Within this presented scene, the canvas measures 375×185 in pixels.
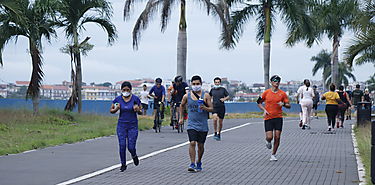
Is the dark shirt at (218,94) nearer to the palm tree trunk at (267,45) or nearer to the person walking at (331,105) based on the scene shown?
the person walking at (331,105)

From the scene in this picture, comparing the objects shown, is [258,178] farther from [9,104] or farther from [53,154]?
[9,104]

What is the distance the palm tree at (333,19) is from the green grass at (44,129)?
31.8ft

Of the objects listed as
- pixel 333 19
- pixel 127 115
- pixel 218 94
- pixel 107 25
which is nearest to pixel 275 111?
pixel 127 115

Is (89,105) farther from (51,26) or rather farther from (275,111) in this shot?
(275,111)

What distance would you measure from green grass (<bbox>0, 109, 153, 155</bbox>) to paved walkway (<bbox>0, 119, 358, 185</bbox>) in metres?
1.40

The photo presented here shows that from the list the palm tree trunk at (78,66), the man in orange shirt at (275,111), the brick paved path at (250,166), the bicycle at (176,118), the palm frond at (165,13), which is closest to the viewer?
the brick paved path at (250,166)

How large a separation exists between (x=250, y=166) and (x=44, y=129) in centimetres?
1130

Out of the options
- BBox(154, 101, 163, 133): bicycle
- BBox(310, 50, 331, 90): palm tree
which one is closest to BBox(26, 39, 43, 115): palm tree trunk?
BBox(154, 101, 163, 133): bicycle

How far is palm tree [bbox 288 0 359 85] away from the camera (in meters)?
30.2

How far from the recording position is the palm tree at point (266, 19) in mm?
41553

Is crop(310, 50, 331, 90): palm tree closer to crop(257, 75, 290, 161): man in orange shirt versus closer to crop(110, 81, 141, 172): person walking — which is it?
crop(257, 75, 290, 161): man in orange shirt

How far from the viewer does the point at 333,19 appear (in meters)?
49.6

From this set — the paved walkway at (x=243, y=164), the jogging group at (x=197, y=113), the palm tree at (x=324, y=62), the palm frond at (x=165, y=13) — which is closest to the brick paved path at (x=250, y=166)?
the paved walkway at (x=243, y=164)

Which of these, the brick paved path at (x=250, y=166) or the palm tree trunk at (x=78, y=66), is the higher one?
the palm tree trunk at (x=78, y=66)
